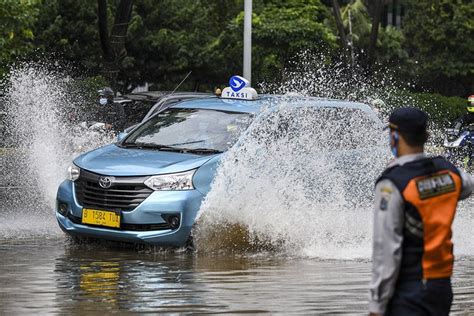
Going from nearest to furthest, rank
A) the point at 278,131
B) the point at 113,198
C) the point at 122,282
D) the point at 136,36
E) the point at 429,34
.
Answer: the point at 122,282 < the point at 113,198 < the point at 278,131 < the point at 136,36 < the point at 429,34

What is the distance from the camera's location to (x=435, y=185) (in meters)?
5.49

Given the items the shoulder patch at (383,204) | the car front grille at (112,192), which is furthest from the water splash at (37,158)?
the shoulder patch at (383,204)

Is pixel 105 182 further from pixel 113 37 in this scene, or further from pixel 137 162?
pixel 113 37

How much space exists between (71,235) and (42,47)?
28068 mm

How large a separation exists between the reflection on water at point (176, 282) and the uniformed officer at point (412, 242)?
3.11m

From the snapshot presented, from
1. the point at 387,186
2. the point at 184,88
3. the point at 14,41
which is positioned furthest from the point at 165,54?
the point at 387,186

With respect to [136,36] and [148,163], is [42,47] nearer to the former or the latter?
[136,36]

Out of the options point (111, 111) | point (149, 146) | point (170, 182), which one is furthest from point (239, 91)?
point (111, 111)

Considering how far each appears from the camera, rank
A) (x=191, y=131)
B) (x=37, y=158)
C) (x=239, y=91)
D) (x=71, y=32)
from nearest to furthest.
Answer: (x=191, y=131) < (x=239, y=91) < (x=37, y=158) < (x=71, y=32)

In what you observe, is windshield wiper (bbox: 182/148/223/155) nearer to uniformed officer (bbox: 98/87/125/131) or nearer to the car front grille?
the car front grille

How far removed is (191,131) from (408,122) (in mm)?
7135

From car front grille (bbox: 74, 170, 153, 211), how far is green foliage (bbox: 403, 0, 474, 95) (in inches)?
1581

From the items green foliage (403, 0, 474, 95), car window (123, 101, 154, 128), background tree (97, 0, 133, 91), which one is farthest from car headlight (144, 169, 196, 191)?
green foliage (403, 0, 474, 95)

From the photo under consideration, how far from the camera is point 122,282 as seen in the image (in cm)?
987
